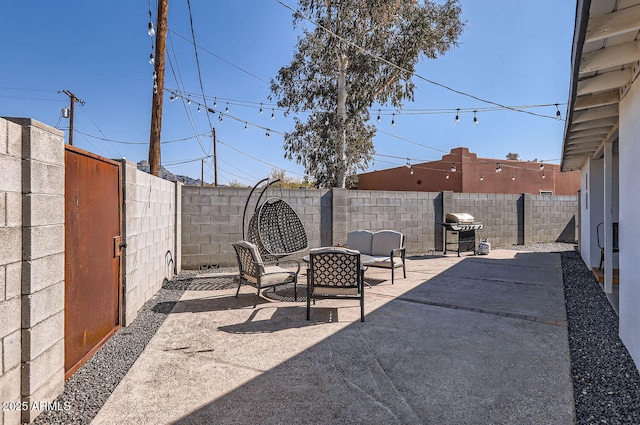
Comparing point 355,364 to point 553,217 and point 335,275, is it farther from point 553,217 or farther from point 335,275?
point 553,217

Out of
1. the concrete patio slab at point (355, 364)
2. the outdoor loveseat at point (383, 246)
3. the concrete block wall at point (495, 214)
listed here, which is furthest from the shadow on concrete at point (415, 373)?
the concrete block wall at point (495, 214)

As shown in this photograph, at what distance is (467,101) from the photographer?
1041cm

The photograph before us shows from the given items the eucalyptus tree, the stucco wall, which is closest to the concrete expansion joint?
the stucco wall

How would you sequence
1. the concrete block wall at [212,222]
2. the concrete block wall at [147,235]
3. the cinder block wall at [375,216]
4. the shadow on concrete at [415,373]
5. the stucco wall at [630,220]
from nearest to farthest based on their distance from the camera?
the shadow on concrete at [415,373] < the stucco wall at [630,220] < the concrete block wall at [147,235] < the concrete block wall at [212,222] < the cinder block wall at [375,216]

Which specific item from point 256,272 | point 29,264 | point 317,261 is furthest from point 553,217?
Answer: point 29,264

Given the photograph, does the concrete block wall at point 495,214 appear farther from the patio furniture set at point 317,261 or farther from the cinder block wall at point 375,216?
the patio furniture set at point 317,261

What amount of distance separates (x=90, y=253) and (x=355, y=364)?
247 centimetres

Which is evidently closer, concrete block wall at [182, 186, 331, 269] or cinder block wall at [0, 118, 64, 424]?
cinder block wall at [0, 118, 64, 424]

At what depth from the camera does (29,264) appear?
6.64ft

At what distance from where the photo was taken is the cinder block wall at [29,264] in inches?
73.8

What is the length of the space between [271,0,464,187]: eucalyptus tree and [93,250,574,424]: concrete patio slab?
356 inches

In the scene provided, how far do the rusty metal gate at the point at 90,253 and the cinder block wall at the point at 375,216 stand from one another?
139 inches

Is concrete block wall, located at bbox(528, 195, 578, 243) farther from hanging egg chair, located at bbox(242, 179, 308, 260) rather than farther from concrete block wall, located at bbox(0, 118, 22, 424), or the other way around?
concrete block wall, located at bbox(0, 118, 22, 424)

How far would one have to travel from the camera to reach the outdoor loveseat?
6121 mm
